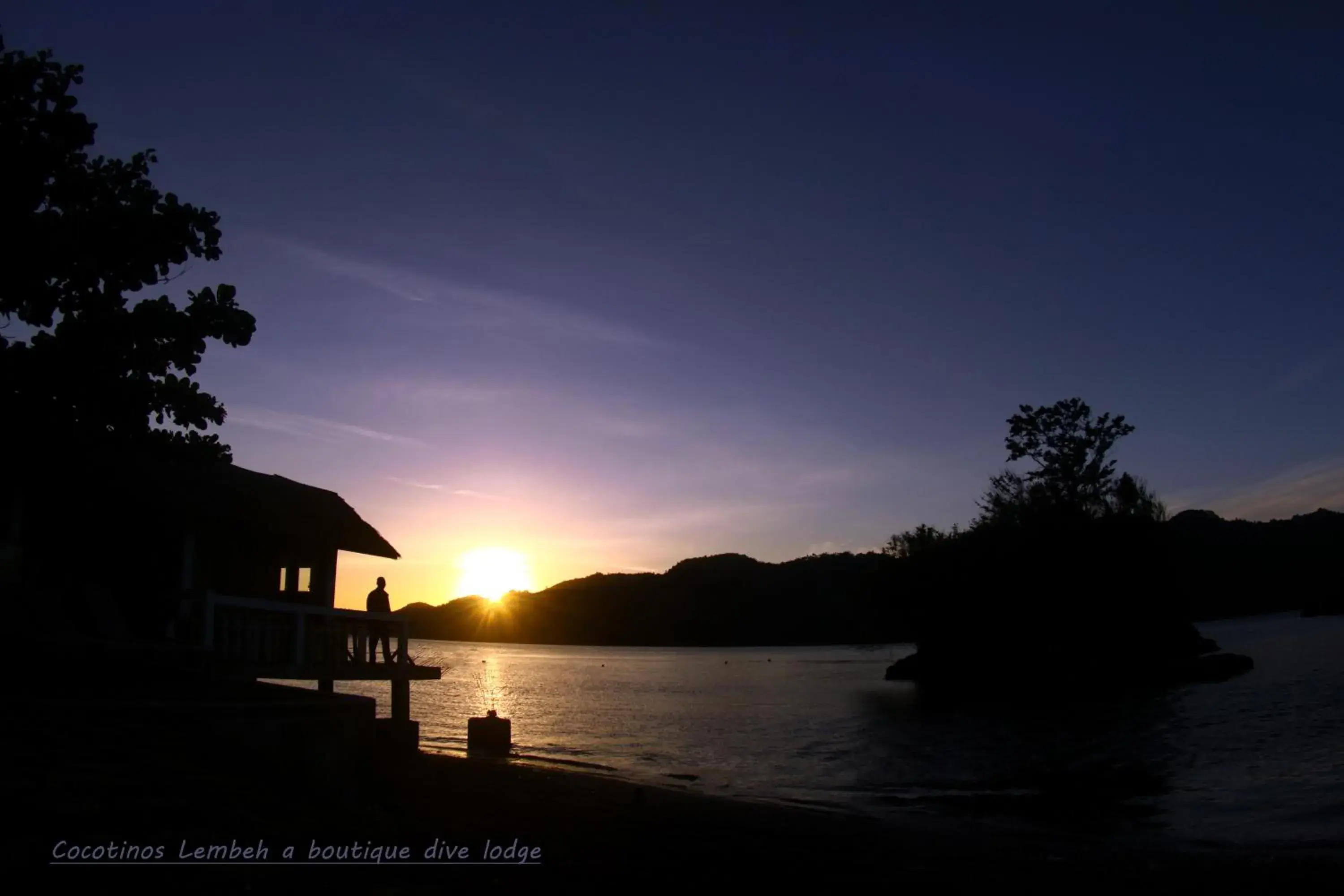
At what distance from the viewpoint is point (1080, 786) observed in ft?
80.0

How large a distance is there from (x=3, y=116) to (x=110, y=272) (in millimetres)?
2571

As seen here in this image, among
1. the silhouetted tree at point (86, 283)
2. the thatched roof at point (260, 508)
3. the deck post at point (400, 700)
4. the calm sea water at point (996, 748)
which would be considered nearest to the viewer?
the silhouetted tree at point (86, 283)

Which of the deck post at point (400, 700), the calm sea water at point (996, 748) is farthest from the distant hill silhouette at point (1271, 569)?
the deck post at point (400, 700)

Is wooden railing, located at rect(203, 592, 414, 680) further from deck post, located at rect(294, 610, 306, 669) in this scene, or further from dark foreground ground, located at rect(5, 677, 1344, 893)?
dark foreground ground, located at rect(5, 677, 1344, 893)

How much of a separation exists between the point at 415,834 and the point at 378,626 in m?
10.7

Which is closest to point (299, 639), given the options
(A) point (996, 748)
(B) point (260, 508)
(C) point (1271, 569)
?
(B) point (260, 508)

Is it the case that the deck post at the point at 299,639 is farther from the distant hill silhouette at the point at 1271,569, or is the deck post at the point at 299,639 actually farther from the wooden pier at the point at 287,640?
the distant hill silhouette at the point at 1271,569

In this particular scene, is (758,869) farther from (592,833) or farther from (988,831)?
(988,831)

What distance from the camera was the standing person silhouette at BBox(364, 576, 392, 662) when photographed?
Result: 20453 millimetres

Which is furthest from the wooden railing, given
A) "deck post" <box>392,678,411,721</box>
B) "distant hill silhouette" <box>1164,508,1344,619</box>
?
"distant hill silhouette" <box>1164,508,1344,619</box>

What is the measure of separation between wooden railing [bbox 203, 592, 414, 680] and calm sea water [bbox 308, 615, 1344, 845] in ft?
33.1

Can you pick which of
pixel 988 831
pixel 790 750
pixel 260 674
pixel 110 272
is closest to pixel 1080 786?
pixel 988 831

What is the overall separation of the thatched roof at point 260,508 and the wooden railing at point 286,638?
254 centimetres

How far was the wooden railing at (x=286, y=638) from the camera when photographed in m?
15.0
